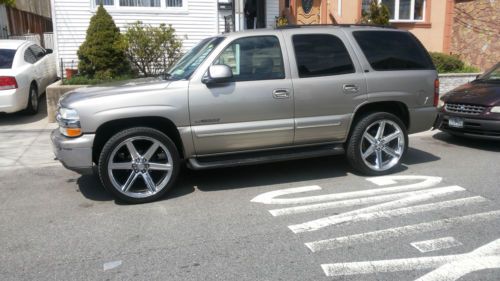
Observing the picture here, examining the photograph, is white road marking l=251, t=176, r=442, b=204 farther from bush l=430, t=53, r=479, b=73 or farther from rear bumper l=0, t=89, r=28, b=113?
bush l=430, t=53, r=479, b=73

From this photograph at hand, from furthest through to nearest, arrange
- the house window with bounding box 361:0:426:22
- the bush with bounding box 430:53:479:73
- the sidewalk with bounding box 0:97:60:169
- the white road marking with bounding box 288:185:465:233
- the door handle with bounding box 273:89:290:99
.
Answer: the house window with bounding box 361:0:426:22 → the bush with bounding box 430:53:479:73 → the sidewalk with bounding box 0:97:60:169 → the door handle with bounding box 273:89:290:99 → the white road marking with bounding box 288:185:465:233

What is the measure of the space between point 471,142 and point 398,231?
479cm

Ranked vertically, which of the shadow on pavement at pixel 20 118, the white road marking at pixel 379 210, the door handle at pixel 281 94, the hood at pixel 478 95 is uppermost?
the door handle at pixel 281 94

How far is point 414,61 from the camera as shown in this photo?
6430mm

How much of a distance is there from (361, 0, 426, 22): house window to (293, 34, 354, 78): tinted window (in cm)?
973

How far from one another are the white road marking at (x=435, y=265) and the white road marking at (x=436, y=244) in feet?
0.53

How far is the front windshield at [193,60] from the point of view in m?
5.50

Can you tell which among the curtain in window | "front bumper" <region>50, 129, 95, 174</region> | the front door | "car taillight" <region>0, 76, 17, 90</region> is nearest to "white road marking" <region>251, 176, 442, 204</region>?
the front door

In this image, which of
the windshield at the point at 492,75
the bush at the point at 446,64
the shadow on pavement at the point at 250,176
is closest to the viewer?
the shadow on pavement at the point at 250,176

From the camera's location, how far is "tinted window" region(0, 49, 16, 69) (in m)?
10.0

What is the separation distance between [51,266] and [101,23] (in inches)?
345

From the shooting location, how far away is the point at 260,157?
564 cm

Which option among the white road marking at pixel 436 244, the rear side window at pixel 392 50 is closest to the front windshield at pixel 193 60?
the rear side window at pixel 392 50

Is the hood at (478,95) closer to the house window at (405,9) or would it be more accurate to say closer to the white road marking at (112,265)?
the white road marking at (112,265)
